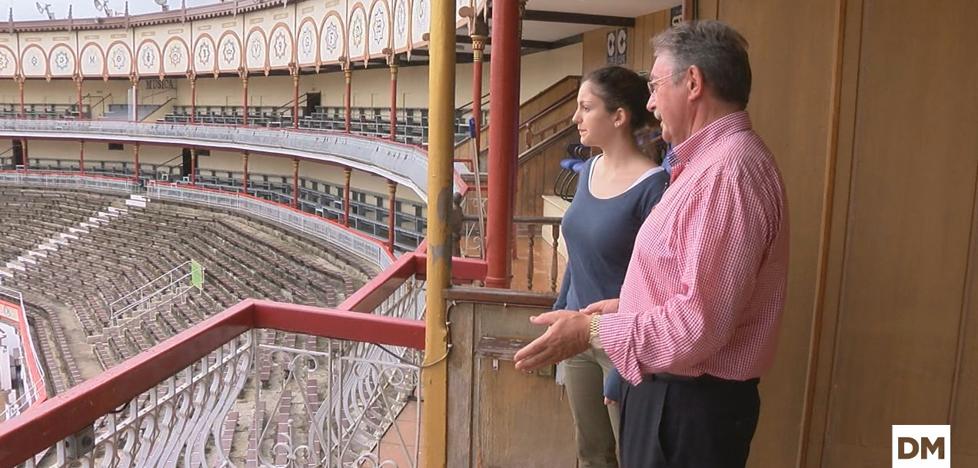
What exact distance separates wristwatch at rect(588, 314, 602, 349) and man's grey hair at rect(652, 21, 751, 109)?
1.55 ft

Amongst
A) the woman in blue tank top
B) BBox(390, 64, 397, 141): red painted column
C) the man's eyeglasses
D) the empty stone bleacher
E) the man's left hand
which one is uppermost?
BBox(390, 64, 397, 141): red painted column

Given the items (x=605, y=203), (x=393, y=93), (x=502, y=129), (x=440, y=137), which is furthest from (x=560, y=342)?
(x=393, y=93)

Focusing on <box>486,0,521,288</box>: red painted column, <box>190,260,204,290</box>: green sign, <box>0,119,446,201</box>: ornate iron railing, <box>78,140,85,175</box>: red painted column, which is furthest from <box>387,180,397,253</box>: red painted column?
<box>78,140,85,175</box>: red painted column

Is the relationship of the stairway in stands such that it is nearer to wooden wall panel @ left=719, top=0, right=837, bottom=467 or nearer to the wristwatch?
wooden wall panel @ left=719, top=0, right=837, bottom=467

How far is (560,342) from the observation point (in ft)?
4.64

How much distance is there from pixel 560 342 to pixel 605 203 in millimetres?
453

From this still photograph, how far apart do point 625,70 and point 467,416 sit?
1234 mm

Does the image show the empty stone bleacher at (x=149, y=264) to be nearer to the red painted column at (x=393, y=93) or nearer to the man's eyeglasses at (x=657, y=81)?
the red painted column at (x=393, y=93)

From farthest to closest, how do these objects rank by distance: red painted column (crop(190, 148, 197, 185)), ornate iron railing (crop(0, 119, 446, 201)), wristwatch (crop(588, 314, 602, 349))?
1. red painted column (crop(190, 148, 197, 185))
2. ornate iron railing (crop(0, 119, 446, 201))
3. wristwatch (crop(588, 314, 602, 349))

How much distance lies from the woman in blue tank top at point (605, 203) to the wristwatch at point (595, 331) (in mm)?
323

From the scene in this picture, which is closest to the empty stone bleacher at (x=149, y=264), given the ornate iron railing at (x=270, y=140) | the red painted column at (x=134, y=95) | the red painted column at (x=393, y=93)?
the ornate iron railing at (x=270, y=140)

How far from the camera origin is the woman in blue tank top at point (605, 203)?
1.71m
